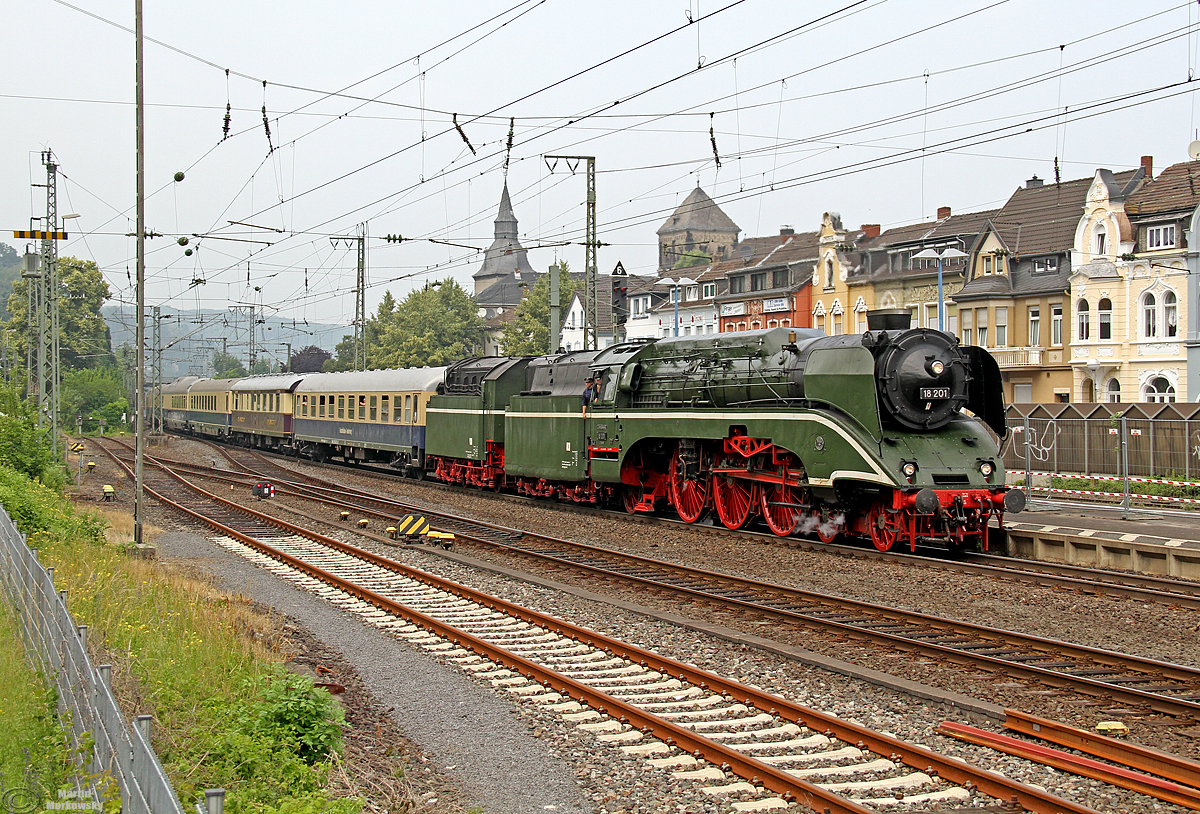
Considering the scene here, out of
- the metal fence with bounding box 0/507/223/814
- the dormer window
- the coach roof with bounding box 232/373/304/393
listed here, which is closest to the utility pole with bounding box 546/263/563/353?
the coach roof with bounding box 232/373/304/393

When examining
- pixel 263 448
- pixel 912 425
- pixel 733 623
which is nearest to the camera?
pixel 733 623

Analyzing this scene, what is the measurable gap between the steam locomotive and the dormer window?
1045 inches

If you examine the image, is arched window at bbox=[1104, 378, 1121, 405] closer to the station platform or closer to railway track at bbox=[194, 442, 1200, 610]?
the station platform

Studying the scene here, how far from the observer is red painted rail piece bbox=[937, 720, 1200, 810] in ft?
19.8

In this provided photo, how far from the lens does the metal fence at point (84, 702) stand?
3641 millimetres

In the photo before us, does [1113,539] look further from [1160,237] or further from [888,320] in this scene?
[1160,237]

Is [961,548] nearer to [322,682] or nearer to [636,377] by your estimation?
[636,377]

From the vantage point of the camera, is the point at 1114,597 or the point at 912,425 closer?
the point at 1114,597

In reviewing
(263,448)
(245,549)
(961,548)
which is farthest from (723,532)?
(263,448)

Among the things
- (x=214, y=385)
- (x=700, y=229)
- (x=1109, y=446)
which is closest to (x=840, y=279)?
(x=1109, y=446)

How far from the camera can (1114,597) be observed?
12.5m

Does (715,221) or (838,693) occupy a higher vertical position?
(715,221)

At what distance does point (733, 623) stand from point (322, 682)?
449 cm

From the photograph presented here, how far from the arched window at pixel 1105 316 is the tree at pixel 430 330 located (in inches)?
2176
